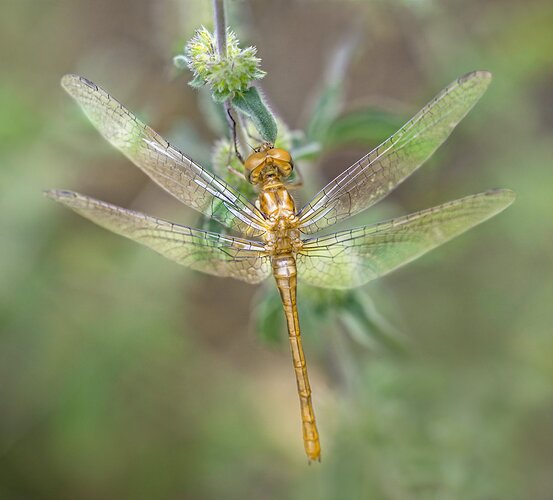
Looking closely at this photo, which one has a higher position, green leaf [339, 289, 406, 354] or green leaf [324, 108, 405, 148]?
green leaf [324, 108, 405, 148]

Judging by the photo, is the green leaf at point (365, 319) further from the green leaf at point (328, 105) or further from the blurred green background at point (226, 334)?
the blurred green background at point (226, 334)

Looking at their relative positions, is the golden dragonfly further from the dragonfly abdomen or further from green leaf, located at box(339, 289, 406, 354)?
green leaf, located at box(339, 289, 406, 354)

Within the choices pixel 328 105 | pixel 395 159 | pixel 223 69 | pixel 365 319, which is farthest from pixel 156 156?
pixel 365 319

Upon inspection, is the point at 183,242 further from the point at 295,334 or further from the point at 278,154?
the point at 295,334

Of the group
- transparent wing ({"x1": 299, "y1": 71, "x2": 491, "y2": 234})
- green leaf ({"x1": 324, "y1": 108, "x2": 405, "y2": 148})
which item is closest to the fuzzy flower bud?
transparent wing ({"x1": 299, "y1": 71, "x2": 491, "y2": 234})

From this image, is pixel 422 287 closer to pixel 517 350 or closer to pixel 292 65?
pixel 517 350

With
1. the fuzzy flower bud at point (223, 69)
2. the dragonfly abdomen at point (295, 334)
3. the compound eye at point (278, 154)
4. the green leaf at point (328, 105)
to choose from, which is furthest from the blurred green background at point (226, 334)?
the fuzzy flower bud at point (223, 69)

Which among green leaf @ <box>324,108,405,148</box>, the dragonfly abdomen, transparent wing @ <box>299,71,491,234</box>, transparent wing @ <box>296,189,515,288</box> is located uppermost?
green leaf @ <box>324,108,405,148</box>

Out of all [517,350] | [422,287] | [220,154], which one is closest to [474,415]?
[517,350]
